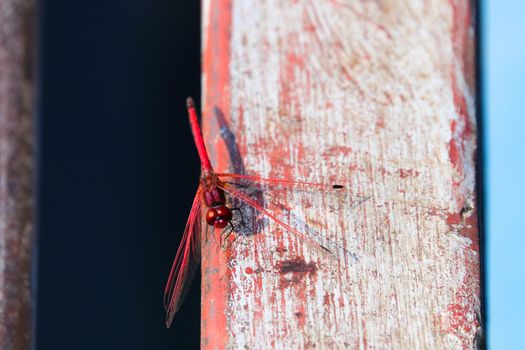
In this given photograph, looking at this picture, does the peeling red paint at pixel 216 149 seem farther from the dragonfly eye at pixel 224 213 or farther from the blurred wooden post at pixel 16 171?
the blurred wooden post at pixel 16 171

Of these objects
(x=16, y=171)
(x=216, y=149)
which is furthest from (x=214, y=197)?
(x=16, y=171)

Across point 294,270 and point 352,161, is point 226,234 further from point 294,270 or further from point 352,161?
Result: point 352,161

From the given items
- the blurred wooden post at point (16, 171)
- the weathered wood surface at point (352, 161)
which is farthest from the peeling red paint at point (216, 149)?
the blurred wooden post at point (16, 171)

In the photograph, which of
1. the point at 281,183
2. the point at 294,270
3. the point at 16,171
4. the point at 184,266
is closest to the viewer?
the point at 294,270

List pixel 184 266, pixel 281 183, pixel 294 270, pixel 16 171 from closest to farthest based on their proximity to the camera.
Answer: pixel 294 270
pixel 281 183
pixel 16 171
pixel 184 266

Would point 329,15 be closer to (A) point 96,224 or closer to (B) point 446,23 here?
(B) point 446,23

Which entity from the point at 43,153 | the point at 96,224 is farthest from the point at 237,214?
the point at 43,153

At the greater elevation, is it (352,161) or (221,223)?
(352,161)
